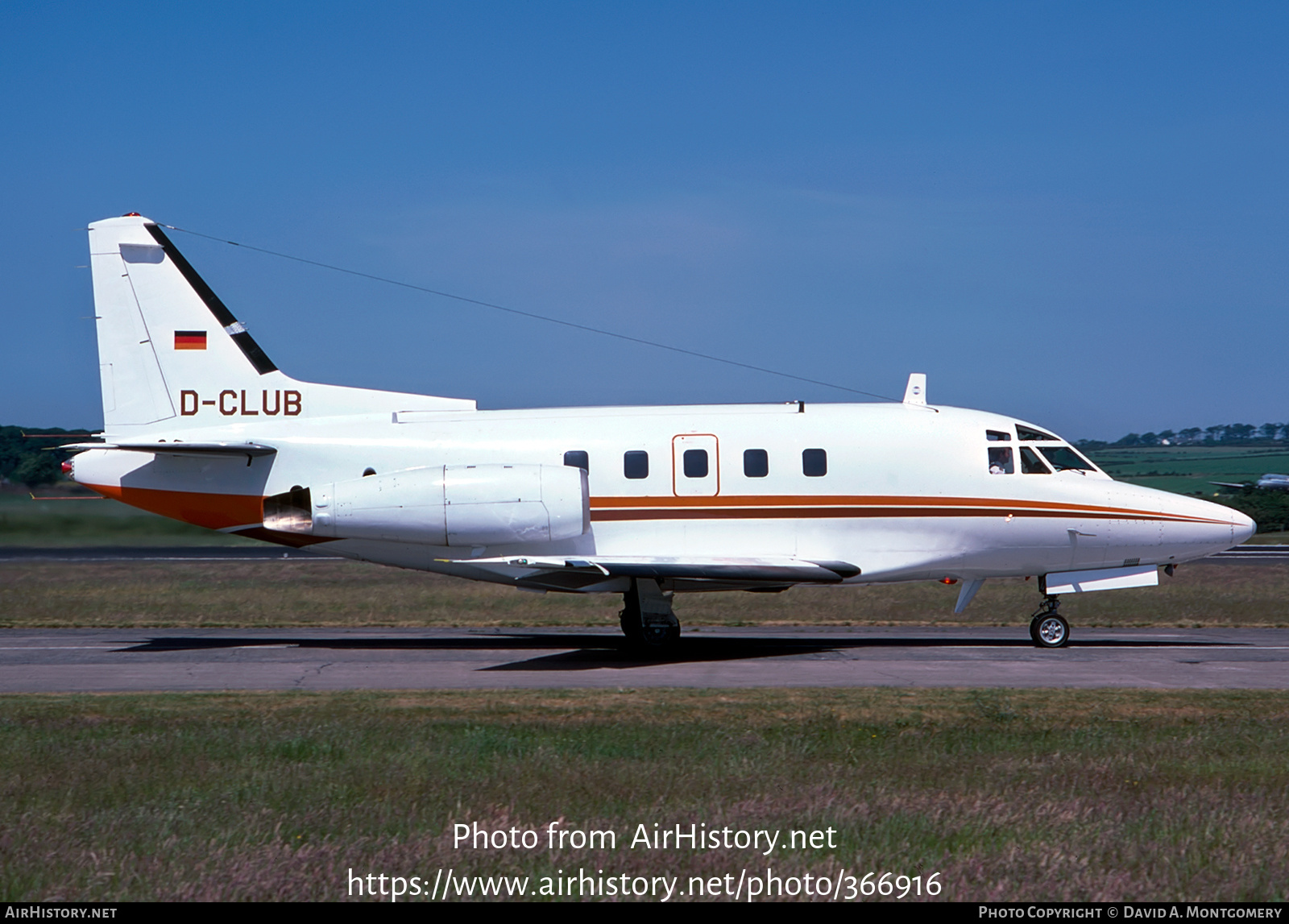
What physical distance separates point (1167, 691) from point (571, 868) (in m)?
9.99

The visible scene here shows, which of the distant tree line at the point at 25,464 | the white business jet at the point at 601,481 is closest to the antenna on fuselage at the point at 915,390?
the white business jet at the point at 601,481

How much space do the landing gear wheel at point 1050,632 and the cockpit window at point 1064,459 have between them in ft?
8.19

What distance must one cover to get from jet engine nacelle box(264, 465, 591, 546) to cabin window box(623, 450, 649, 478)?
2.95ft

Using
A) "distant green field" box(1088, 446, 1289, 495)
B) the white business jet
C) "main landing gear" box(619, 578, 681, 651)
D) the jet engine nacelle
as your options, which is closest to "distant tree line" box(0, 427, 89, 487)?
the white business jet

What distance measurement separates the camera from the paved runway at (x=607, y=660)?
51.5 ft

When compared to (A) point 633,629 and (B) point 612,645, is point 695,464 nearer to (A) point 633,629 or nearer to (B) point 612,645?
(A) point 633,629

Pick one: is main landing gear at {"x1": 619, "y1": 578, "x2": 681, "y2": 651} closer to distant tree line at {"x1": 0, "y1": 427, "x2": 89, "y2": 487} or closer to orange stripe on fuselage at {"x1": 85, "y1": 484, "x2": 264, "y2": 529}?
orange stripe on fuselage at {"x1": 85, "y1": 484, "x2": 264, "y2": 529}

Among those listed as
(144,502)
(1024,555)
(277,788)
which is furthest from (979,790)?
(144,502)

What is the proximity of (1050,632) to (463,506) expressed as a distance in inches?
387

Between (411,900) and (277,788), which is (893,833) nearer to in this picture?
(411,900)

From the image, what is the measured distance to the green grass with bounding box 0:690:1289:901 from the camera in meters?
7.36

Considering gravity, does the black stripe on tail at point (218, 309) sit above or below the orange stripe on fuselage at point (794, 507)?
above

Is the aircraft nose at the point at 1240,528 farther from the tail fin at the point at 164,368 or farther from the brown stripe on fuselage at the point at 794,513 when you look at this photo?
the tail fin at the point at 164,368

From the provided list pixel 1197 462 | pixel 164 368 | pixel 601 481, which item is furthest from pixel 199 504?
pixel 1197 462
